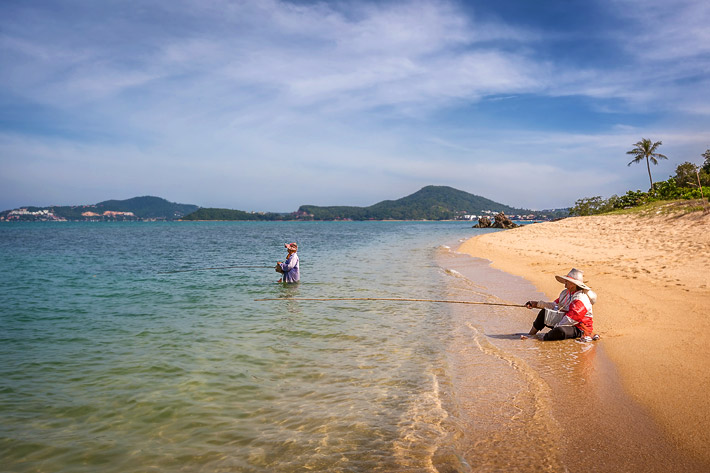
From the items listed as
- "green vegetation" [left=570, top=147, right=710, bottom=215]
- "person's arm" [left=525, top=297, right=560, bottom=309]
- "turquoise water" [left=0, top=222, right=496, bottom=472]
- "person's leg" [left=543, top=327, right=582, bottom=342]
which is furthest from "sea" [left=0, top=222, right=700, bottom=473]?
"green vegetation" [left=570, top=147, right=710, bottom=215]

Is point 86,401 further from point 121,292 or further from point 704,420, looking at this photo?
point 121,292

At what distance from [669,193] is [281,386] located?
47.2 metres

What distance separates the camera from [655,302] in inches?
417

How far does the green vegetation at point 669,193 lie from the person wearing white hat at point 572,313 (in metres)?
17.8

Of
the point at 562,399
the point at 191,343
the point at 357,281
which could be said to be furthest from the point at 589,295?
the point at 357,281

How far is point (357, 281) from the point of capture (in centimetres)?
1811

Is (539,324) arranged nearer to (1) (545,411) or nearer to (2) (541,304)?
(2) (541,304)

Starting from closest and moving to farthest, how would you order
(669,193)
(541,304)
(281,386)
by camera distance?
(281,386) < (541,304) < (669,193)

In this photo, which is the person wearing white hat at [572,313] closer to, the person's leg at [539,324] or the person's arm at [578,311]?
the person's arm at [578,311]

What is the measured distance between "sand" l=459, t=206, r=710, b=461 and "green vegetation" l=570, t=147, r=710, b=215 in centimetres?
462

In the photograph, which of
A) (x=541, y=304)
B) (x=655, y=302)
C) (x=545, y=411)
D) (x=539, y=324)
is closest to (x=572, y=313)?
(x=541, y=304)

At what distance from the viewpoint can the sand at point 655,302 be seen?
Result: 17.7 ft

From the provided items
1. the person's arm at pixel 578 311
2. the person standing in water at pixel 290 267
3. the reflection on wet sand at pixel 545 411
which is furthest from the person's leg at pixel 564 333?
the person standing in water at pixel 290 267

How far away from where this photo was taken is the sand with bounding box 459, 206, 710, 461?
5.40 metres
